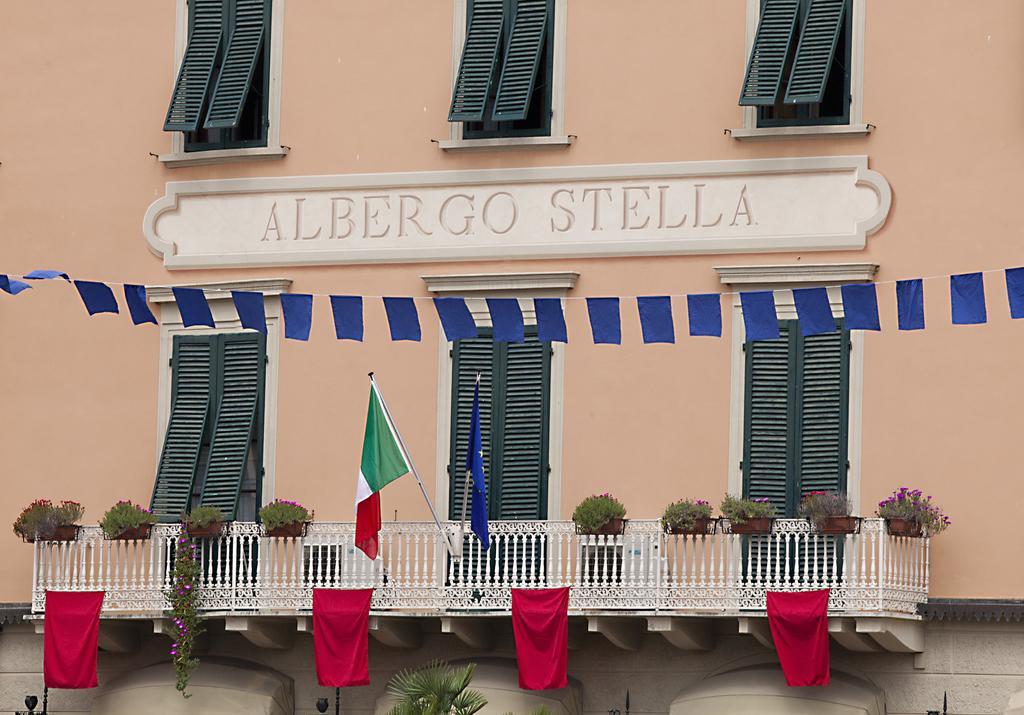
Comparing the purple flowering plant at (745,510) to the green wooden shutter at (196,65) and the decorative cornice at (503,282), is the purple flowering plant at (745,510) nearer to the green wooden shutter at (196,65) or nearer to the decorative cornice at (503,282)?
the decorative cornice at (503,282)

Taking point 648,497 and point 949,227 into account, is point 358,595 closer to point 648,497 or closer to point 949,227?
point 648,497

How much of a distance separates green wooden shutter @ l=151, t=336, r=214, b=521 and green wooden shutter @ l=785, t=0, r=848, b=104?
6461 millimetres

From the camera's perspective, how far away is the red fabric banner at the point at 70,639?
2659cm

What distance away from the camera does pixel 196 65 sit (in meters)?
27.9

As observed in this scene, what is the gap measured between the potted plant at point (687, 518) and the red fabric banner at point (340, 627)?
2893mm

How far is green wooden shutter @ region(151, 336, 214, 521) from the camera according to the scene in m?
27.2

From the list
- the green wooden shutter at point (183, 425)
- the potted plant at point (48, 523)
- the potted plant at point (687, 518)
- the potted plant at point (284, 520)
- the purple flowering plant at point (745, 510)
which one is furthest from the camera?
the green wooden shutter at point (183, 425)

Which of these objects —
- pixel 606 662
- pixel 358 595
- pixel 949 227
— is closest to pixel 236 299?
pixel 358 595

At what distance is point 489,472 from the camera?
1050 inches

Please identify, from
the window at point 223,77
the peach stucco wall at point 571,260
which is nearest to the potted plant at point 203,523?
the peach stucco wall at point 571,260

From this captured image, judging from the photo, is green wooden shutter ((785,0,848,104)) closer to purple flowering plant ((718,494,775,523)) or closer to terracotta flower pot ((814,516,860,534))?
purple flowering plant ((718,494,775,523))

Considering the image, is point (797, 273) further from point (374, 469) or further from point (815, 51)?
point (374, 469)

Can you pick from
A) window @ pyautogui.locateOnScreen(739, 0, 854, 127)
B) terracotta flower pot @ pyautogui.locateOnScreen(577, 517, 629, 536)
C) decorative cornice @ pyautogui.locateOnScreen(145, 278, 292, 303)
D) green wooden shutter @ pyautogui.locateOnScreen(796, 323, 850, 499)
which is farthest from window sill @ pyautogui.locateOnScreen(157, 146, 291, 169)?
green wooden shutter @ pyautogui.locateOnScreen(796, 323, 850, 499)

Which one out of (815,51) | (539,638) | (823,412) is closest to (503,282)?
(823,412)
